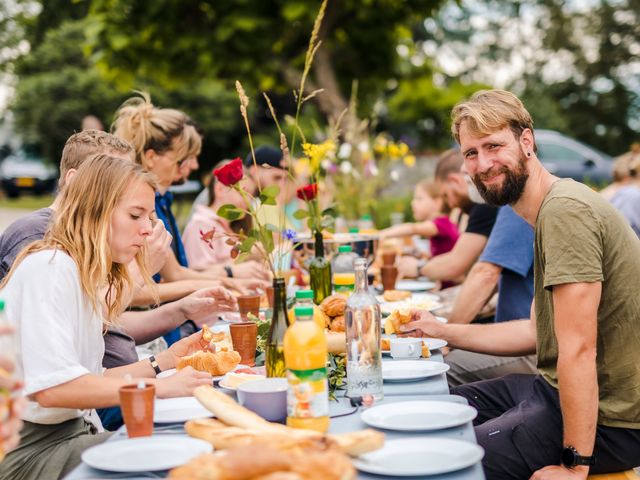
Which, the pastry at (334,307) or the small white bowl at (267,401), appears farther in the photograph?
the pastry at (334,307)

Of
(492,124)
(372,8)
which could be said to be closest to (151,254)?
(492,124)

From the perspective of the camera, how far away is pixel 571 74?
100.0 ft

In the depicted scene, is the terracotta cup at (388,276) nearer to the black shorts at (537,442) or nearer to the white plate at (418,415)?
the black shorts at (537,442)

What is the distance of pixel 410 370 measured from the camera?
8.52 feet

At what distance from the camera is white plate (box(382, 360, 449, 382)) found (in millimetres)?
2498

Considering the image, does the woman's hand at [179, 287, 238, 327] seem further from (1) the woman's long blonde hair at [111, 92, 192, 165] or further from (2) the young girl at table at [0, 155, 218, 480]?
(1) the woman's long blonde hair at [111, 92, 192, 165]

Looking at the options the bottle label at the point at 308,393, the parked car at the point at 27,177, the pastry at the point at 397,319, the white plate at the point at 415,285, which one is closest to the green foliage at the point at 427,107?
the parked car at the point at 27,177

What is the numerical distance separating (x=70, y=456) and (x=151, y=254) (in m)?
1.35

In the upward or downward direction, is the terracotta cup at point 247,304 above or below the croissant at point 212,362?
above

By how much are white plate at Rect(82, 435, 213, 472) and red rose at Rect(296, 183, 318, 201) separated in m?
2.04

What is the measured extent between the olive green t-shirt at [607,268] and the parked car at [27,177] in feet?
87.0

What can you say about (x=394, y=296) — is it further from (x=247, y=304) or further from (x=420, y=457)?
(x=420, y=457)

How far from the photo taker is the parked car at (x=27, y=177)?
27234 millimetres

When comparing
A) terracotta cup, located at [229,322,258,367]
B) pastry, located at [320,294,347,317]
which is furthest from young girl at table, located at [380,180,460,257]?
terracotta cup, located at [229,322,258,367]
